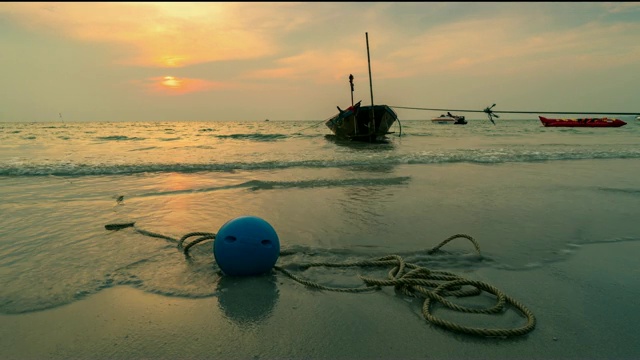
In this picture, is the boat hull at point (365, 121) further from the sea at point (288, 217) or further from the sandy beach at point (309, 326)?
the sandy beach at point (309, 326)

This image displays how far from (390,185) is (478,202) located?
2.44 metres

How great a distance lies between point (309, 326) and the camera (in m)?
2.90

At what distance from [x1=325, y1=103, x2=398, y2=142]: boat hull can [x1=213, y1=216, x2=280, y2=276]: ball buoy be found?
65.4ft

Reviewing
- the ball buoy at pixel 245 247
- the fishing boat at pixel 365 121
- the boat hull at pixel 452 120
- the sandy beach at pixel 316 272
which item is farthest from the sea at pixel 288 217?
the boat hull at pixel 452 120

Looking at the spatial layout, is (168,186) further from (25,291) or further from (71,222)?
(25,291)

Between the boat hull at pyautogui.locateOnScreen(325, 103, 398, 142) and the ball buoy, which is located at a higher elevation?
the boat hull at pyautogui.locateOnScreen(325, 103, 398, 142)

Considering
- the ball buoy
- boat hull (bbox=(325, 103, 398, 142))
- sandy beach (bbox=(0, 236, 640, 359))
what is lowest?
A: sandy beach (bbox=(0, 236, 640, 359))

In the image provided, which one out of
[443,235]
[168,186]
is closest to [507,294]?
[443,235]

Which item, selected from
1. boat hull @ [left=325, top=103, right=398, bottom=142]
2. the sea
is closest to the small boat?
boat hull @ [left=325, top=103, right=398, bottom=142]

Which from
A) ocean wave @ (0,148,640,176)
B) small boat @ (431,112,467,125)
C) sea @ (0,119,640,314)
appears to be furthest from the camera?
small boat @ (431,112,467,125)

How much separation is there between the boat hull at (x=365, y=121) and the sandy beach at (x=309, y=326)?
2024 centimetres

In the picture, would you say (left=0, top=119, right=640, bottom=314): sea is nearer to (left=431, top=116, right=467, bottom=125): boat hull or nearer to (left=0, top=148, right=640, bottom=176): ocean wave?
(left=0, top=148, right=640, bottom=176): ocean wave

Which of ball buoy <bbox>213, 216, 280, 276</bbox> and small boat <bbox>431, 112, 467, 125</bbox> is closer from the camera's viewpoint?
ball buoy <bbox>213, 216, 280, 276</bbox>

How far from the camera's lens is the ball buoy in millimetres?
3641
